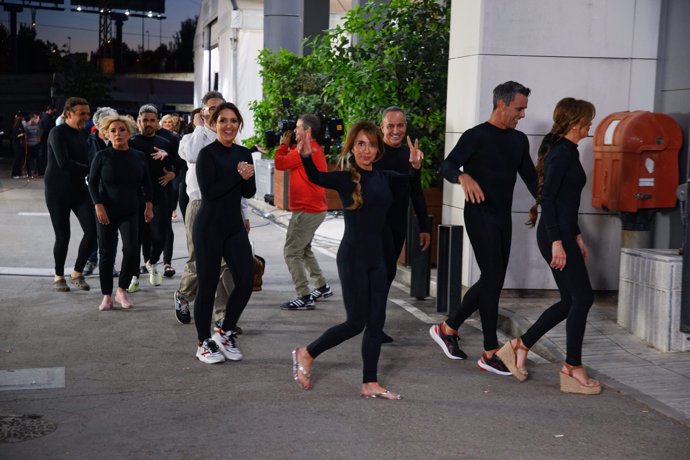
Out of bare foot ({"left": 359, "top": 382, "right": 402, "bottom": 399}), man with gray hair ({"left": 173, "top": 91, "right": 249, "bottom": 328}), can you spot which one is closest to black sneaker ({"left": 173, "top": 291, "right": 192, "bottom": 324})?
man with gray hair ({"left": 173, "top": 91, "right": 249, "bottom": 328})

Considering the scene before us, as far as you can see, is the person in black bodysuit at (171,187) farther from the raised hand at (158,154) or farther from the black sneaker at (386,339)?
the black sneaker at (386,339)

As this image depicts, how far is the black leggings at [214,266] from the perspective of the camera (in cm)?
699

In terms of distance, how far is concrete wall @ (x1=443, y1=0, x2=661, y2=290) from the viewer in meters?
9.40

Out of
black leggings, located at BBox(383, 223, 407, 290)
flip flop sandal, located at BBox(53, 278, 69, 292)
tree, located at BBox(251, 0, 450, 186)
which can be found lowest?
flip flop sandal, located at BBox(53, 278, 69, 292)

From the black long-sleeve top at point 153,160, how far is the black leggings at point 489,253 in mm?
4541

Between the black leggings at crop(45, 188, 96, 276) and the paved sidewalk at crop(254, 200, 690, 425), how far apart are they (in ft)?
11.8

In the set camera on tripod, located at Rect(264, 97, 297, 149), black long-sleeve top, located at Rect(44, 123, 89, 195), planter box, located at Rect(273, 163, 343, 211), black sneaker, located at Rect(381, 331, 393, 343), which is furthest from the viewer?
planter box, located at Rect(273, 163, 343, 211)

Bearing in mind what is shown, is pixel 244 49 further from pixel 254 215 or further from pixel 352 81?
pixel 352 81

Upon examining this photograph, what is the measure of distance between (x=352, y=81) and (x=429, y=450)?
24.2 feet

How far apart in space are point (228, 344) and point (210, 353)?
0.18m

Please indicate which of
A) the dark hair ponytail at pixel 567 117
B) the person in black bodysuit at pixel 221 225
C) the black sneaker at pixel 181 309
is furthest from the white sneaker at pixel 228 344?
the dark hair ponytail at pixel 567 117

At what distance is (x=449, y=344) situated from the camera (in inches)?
289

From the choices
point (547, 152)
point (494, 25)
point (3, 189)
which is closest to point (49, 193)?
point (494, 25)

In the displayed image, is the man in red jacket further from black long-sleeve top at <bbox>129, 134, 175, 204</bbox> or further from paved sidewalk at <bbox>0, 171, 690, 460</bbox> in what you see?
black long-sleeve top at <bbox>129, 134, 175, 204</bbox>
